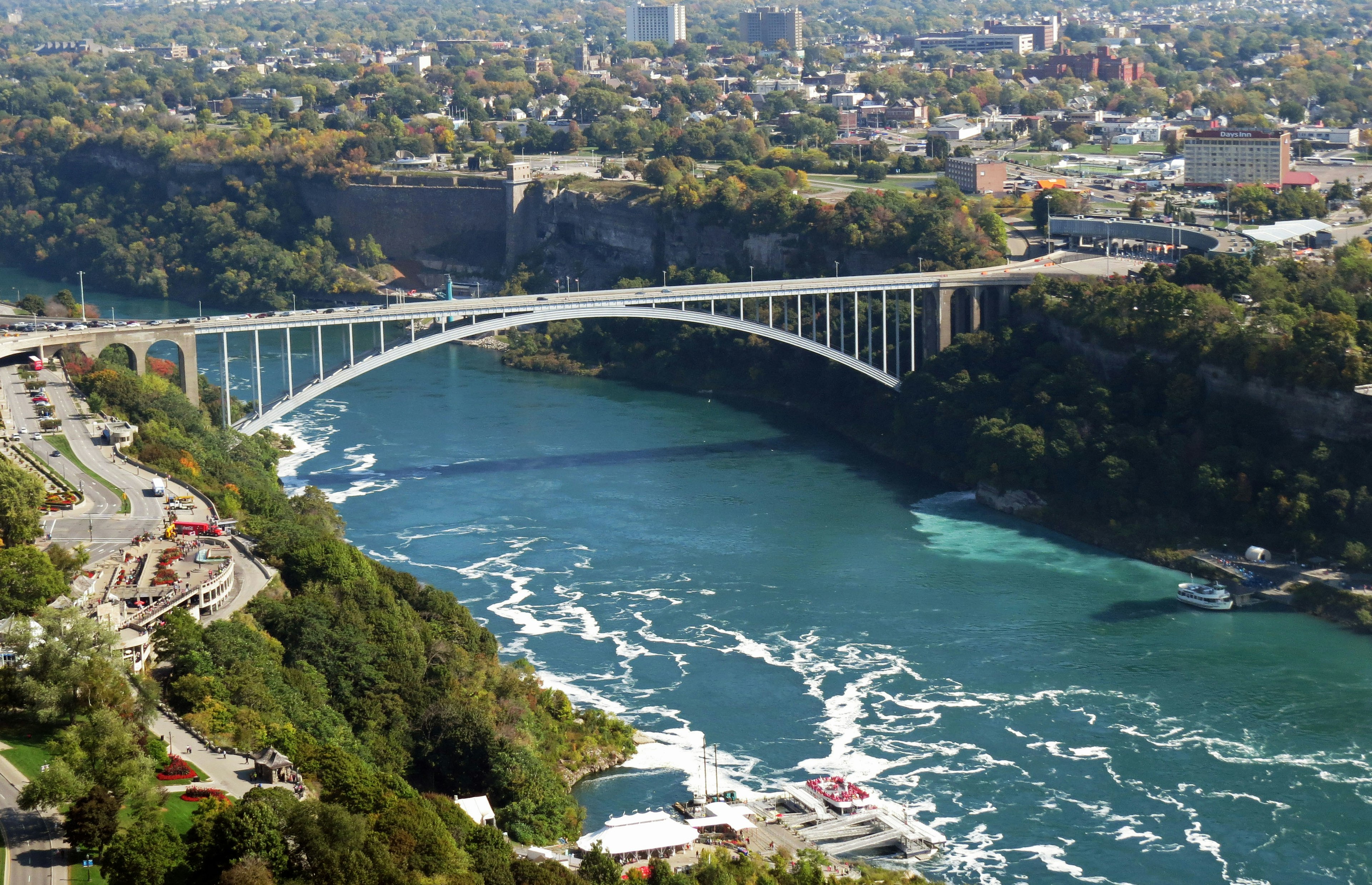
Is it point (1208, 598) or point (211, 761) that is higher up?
Answer: point (211, 761)

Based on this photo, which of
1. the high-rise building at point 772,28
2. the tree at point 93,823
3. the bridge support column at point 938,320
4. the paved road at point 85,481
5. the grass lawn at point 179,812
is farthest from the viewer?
the high-rise building at point 772,28

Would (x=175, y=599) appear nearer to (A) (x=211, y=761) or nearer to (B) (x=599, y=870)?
(A) (x=211, y=761)

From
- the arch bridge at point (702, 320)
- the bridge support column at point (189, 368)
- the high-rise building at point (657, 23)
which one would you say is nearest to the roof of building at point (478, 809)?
the arch bridge at point (702, 320)

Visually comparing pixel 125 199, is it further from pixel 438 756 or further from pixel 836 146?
pixel 438 756

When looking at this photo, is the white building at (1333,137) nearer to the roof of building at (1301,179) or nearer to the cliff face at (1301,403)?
the roof of building at (1301,179)

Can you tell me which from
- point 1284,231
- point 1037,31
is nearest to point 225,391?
point 1284,231

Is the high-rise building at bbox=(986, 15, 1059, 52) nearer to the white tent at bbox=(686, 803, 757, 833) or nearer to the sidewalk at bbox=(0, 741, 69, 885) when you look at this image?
the white tent at bbox=(686, 803, 757, 833)

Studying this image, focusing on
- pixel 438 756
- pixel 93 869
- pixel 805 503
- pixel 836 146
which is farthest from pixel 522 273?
pixel 93 869
